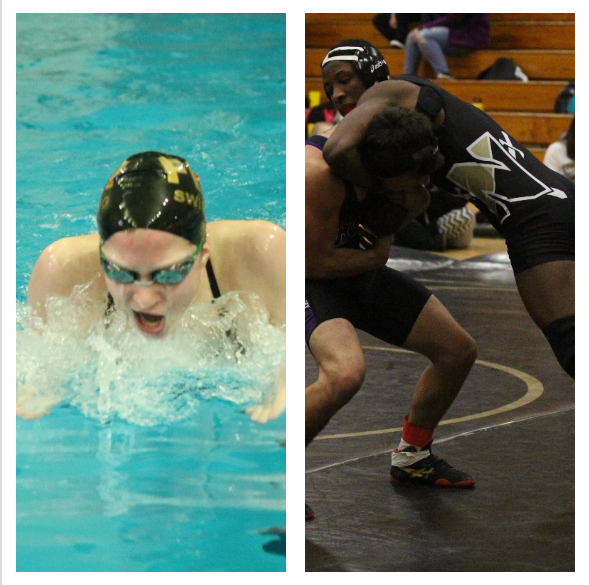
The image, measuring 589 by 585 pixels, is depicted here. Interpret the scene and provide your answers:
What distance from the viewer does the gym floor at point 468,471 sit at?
2.77 m

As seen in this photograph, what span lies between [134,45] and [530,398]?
8.36 feet

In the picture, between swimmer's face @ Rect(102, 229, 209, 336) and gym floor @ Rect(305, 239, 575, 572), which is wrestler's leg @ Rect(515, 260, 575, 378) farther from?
swimmer's face @ Rect(102, 229, 209, 336)

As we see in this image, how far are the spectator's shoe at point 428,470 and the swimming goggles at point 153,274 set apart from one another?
1311 millimetres

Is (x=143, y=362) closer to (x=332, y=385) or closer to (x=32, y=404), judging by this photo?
(x=32, y=404)

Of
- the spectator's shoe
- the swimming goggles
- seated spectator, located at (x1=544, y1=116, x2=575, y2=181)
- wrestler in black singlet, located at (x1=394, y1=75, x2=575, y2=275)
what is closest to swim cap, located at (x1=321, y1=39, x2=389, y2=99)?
wrestler in black singlet, located at (x1=394, y1=75, x2=575, y2=275)

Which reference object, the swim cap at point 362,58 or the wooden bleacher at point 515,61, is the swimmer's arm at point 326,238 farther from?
the wooden bleacher at point 515,61

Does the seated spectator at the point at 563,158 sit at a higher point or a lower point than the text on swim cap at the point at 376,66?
lower

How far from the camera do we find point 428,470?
132 inches

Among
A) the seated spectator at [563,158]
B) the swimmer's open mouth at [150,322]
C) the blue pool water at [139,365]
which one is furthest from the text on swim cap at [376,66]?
the seated spectator at [563,158]

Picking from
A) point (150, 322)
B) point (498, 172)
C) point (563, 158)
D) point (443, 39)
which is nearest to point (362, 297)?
point (498, 172)

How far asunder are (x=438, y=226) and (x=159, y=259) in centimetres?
565

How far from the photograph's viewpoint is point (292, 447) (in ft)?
7.53
